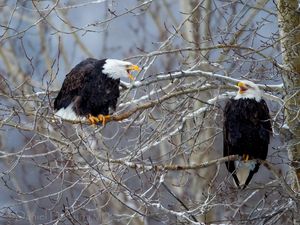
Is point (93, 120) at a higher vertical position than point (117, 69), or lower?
lower

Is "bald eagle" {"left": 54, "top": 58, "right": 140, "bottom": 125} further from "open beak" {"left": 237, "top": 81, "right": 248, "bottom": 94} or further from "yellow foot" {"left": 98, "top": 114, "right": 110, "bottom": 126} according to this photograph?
"open beak" {"left": 237, "top": 81, "right": 248, "bottom": 94}

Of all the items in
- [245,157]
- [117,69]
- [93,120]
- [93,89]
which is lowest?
[245,157]

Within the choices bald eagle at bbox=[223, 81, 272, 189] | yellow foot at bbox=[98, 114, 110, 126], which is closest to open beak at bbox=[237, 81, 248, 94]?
bald eagle at bbox=[223, 81, 272, 189]

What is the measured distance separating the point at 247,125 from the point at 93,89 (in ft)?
4.85

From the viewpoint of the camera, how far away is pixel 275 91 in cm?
722

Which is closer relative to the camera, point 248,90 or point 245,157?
point 248,90

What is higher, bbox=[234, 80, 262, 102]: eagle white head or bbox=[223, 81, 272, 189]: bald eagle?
bbox=[234, 80, 262, 102]: eagle white head

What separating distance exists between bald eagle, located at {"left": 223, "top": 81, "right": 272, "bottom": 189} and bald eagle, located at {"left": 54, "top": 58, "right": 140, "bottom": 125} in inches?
40.4

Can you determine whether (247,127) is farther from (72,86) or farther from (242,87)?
(72,86)

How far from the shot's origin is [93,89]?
7113mm

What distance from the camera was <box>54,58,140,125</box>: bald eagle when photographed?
7062mm

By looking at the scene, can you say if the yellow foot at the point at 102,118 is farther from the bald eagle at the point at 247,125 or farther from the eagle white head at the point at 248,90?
the eagle white head at the point at 248,90

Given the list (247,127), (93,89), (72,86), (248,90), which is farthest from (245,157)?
(72,86)

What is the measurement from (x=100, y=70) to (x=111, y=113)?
467mm
